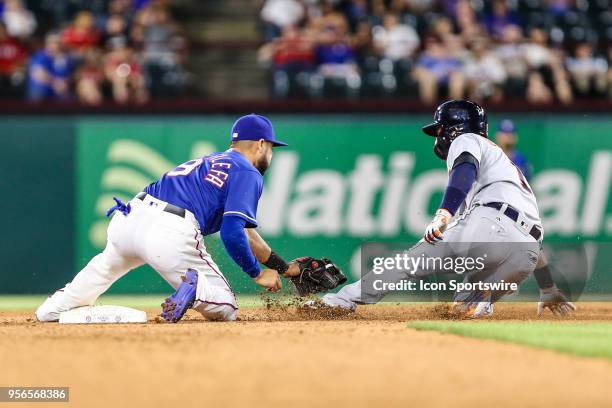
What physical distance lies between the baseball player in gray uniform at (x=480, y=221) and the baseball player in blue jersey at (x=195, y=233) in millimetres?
1033

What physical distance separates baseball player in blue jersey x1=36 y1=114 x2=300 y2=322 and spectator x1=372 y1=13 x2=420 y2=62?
736 cm

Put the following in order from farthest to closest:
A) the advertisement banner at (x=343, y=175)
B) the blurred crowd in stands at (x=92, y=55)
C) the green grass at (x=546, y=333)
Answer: the blurred crowd in stands at (x=92, y=55) → the advertisement banner at (x=343, y=175) → the green grass at (x=546, y=333)

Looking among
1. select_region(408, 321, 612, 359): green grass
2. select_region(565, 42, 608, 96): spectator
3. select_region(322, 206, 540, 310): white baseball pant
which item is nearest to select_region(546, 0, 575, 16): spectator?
select_region(565, 42, 608, 96): spectator

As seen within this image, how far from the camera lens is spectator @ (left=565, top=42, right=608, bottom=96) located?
51.4ft

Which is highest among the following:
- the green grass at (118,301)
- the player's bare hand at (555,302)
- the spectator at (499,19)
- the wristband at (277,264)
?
the spectator at (499,19)

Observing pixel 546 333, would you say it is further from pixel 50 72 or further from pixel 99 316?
pixel 50 72

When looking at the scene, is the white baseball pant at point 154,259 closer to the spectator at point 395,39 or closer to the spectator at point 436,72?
the spectator at point 436,72

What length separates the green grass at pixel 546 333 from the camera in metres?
6.48

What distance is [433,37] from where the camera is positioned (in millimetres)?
15930

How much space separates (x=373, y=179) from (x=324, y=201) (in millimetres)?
715

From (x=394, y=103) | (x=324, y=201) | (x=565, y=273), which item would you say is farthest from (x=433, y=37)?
(x=565, y=273)

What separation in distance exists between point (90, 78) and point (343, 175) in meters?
4.02

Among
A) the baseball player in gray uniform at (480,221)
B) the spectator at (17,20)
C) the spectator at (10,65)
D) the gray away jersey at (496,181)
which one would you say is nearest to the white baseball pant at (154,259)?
the baseball player in gray uniform at (480,221)

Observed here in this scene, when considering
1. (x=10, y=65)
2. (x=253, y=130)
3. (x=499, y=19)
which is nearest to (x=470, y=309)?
(x=253, y=130)
